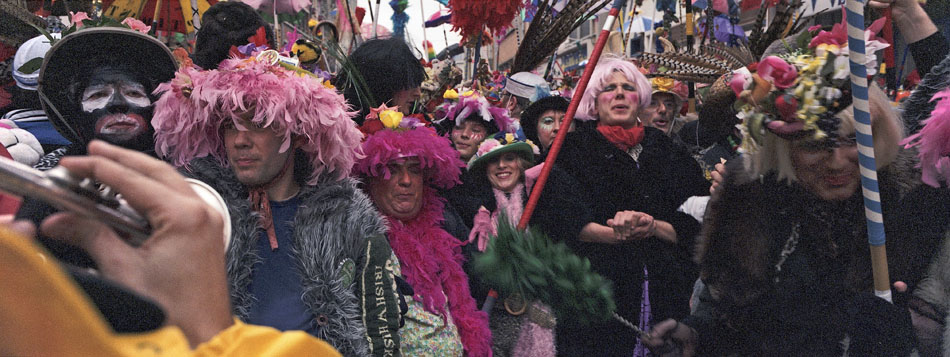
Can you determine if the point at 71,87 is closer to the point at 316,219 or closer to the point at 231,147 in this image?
the point at 231,147

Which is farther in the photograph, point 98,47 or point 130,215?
point 98,47

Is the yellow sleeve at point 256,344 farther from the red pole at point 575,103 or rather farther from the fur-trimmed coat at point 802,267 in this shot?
the red pole at point 575,103

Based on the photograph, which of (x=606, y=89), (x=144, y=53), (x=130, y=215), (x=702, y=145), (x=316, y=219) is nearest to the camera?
(x=130, y=215)

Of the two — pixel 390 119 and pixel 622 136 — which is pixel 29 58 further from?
pixel 622 136

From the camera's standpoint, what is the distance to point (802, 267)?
7.95 feet

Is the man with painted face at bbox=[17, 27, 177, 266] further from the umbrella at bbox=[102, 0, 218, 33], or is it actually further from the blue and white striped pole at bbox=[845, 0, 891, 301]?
the blue and white striped pole at bbox=[845, 0, 891, 301]

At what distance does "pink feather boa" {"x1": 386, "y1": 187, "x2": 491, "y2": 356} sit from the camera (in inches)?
121

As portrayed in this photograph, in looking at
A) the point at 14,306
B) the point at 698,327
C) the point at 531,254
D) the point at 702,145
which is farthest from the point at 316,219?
the point at 702,145

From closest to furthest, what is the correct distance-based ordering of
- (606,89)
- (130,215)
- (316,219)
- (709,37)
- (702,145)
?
(130,215), (316,219), (606,89), (702,145), (709,37)

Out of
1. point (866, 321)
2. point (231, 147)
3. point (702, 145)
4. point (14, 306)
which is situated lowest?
point (702, 145)

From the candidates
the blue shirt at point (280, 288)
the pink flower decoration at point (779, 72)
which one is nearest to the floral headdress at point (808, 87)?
the pink flower decoration at point (779, 72)

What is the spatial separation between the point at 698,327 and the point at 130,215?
229 centimetres

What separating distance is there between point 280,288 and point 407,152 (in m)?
0.94

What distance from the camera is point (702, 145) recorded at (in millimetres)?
5527
